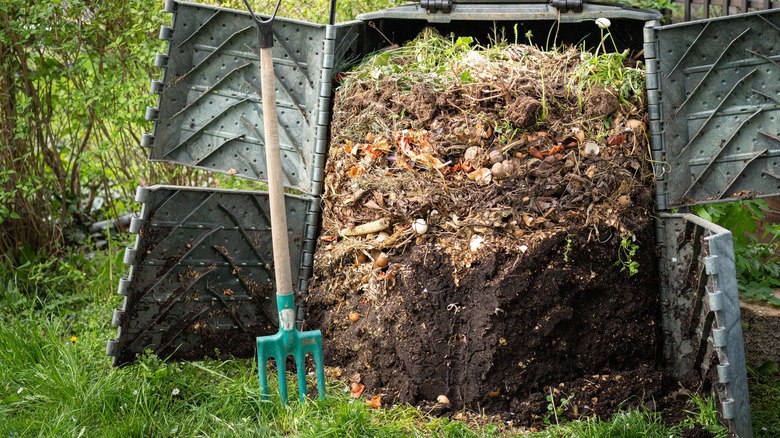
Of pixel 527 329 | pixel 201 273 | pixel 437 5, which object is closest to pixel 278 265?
pixel 201 273

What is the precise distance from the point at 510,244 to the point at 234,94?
157cm

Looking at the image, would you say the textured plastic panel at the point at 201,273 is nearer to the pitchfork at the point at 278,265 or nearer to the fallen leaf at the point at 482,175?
the pitchfork at the point at 278,265

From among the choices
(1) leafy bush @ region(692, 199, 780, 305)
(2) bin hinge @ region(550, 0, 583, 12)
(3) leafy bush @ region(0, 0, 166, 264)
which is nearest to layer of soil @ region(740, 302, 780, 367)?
(1) leafy bush @ region(692, 199, 780, 305)

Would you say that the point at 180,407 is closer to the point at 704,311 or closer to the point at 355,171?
the point at 355,171

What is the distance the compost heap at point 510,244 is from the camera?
3666 millimetres

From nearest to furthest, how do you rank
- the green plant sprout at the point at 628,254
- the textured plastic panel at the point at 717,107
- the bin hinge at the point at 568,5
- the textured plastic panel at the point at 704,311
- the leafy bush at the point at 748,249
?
the textured plastic panel at the point at 704,311 < the textured plastic panel at the point at 717,107 < the green plant sprout at the point at 628,254 < the bin hinge at the point at 568,5 < the leafy bush at the point at 748,249

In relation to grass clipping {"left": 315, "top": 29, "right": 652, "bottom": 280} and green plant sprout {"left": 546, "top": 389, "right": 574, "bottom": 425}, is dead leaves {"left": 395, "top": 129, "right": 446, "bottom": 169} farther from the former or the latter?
green plant sprout {"left": 546, "top": 389, "right": 574, "bottom": 425}

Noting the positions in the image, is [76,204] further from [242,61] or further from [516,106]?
[516,106]

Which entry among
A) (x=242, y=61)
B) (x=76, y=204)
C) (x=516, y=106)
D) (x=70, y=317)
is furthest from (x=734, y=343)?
Result: (x=76, y=204)

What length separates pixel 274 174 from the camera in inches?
139

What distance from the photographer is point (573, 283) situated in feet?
12.1

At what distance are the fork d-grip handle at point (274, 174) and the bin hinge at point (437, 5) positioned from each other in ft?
2.98

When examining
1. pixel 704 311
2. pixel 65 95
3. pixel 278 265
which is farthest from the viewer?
pixel 65 95

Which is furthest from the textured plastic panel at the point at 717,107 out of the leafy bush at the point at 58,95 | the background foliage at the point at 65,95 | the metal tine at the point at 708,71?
the leafy bush at the point at 58,95
